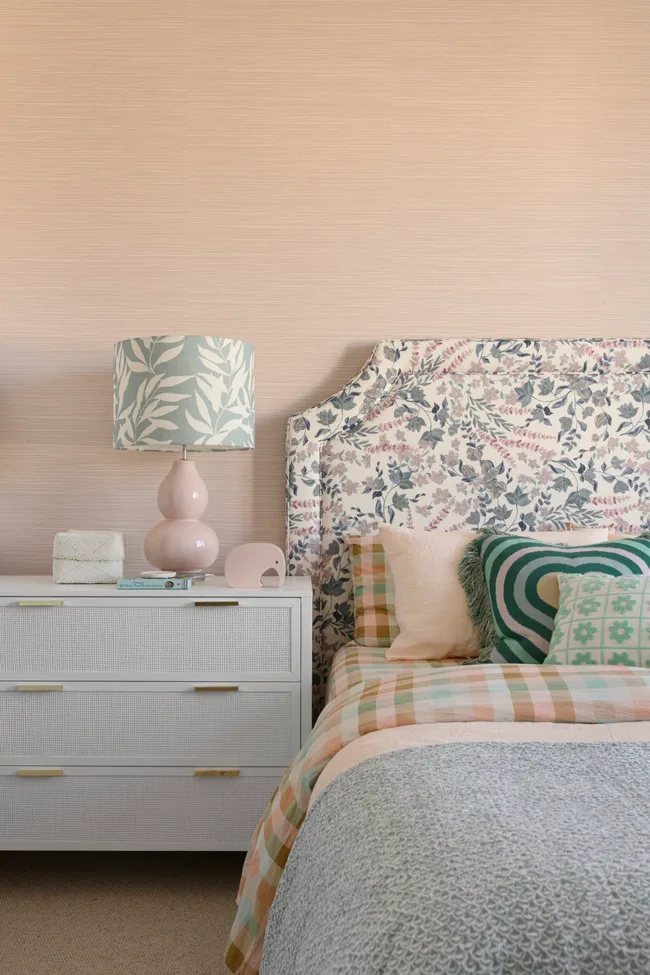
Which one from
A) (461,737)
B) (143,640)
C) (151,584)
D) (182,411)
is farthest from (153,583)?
(461,737)

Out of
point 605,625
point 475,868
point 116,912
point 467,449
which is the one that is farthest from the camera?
point 467,449

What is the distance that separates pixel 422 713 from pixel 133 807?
38.4 inches

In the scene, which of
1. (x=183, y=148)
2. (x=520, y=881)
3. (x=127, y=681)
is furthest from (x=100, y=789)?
(x=183, y=148)

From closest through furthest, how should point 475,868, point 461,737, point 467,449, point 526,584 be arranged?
point 475,868, point 461,737, point 526,584, point 467,449

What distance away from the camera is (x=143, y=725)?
2064 millimetres

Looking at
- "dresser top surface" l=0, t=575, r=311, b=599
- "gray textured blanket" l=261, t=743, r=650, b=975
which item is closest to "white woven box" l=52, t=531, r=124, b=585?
"dresser top surface" l=0, t=575, r=311, b=599

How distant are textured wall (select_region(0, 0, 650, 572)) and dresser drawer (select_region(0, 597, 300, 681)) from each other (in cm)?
47

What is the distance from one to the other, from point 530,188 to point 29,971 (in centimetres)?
239

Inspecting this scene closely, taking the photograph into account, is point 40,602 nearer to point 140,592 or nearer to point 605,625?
point 140,592

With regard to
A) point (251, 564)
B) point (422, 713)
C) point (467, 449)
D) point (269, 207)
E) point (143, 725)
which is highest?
point (269, 207)

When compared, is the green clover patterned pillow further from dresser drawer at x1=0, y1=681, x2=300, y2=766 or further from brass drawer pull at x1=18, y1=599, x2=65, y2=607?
brass drawer pull at x1=18, y1=599, x2=65, y2=607

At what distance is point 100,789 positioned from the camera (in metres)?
2.06

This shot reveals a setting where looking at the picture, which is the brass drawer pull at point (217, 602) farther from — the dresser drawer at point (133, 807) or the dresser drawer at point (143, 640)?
the dresser drawer at point (133, 807)

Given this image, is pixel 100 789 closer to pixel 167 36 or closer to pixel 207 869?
pixel 207 869
